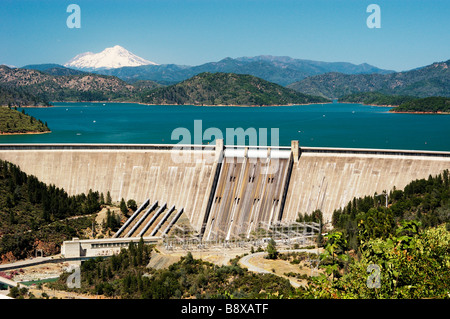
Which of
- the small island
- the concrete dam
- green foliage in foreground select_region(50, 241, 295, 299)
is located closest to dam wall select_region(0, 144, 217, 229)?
the concrete dam

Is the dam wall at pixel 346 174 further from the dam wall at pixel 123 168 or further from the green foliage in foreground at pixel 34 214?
the green foliage in foreground at pixel 34 214

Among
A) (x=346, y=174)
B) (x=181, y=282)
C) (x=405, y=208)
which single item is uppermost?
(x=346, y=174)

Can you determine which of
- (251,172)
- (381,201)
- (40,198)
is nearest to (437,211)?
(381,201)

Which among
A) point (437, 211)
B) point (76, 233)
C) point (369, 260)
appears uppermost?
point (369, 260)

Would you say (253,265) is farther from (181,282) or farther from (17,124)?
(17,124)

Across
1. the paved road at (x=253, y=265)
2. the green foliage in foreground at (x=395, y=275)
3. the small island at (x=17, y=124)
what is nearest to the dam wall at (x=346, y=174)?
the paved road at (x=253, y=265)

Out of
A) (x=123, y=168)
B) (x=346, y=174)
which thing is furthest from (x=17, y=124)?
(x=346, y=174)

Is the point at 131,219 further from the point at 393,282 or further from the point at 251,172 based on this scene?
the point at 393,282
